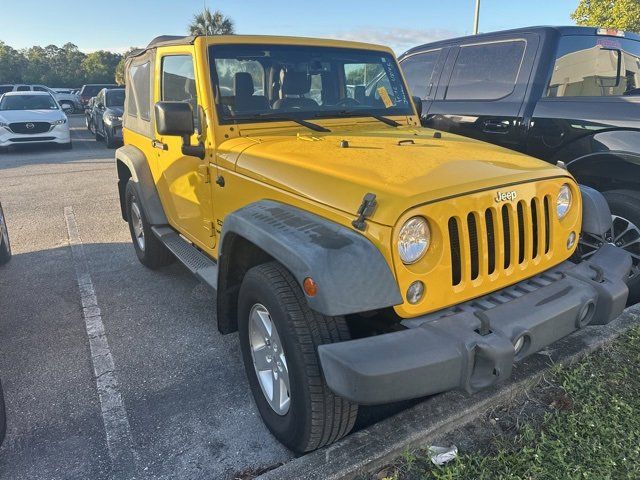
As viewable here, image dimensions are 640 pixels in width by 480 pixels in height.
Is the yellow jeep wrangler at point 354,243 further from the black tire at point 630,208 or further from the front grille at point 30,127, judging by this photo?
the front grille at point 30,127

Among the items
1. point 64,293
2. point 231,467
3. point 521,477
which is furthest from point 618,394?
point 64,293

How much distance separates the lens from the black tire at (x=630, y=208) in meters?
3.64

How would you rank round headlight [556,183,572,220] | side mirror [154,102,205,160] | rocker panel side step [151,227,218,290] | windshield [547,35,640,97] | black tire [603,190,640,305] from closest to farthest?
round headlight [556,183,572,220]
side mirror [154,102,205,160]
rocker panel side step [151,227,218,290]
black tire [603,190,640,305]
windshield [547,35,640,97]

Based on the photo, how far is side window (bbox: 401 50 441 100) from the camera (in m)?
5.45

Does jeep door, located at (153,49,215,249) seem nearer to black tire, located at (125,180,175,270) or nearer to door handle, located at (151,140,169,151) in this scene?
door handle, located at (151,140,169,151)

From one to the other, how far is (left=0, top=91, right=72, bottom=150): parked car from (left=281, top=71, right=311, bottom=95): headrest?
488 inches

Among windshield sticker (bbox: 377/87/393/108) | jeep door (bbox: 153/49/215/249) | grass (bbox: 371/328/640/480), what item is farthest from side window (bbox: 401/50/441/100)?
grass (bbox: 371/328/640/480)

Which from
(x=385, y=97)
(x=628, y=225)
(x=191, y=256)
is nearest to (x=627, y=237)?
(x=628, y=225)

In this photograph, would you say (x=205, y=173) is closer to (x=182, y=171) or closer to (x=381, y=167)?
(x=182, y=171)

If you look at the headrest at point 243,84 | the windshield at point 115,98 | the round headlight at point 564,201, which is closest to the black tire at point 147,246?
the headrest at point 243,84

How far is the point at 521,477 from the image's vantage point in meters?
2.21

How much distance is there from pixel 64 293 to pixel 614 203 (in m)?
4.68

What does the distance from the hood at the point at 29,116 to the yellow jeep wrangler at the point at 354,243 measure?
11836 mm

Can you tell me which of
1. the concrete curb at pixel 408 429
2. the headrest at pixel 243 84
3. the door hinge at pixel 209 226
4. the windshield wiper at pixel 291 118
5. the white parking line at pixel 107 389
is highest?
the headrest at pixel 243 84
